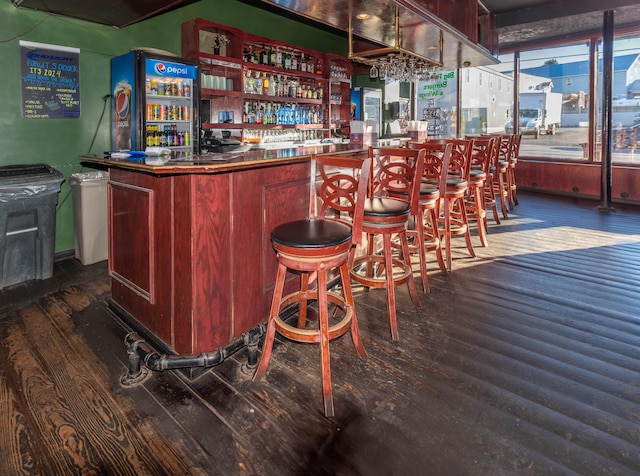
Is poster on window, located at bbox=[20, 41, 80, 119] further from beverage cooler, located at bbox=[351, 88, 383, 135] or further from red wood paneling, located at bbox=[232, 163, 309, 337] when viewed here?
beverage cooler, located at bbox=[351, 88, 383, 135]

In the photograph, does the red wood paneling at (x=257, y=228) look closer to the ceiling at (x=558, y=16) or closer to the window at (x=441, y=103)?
the ceiling at (x=558, y=16)

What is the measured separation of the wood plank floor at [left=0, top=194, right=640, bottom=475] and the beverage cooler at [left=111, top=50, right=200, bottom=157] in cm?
185

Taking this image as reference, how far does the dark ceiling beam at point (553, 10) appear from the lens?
6.16 metres

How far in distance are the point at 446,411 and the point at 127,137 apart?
3.78 metres

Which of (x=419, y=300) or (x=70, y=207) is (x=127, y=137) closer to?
(x=70, y=207)

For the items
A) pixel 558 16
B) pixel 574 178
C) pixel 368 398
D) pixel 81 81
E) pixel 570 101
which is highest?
pixel 558 16

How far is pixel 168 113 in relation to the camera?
455cm

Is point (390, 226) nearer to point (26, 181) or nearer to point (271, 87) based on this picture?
point (26, 181)

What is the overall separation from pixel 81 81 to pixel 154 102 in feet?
2.27

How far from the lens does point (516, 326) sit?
8.61 feet

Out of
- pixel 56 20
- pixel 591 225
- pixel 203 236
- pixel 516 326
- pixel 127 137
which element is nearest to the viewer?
pixel 203 236

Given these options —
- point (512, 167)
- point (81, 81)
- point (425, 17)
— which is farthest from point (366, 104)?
point (81, 81)

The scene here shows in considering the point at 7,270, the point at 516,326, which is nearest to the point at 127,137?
the point at 7,270

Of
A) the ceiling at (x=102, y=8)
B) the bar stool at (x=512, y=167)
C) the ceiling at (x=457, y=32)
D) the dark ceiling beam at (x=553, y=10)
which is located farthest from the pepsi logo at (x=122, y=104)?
the dark ceiling beam at (x=553, y=10)
